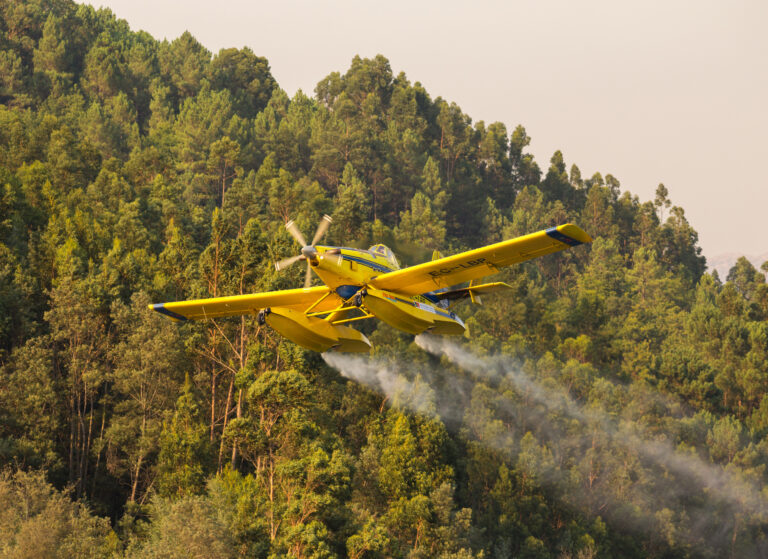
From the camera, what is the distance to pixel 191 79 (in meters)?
153

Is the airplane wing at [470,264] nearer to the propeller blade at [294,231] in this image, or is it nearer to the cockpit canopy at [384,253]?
the cockpit canopy at [384,253]

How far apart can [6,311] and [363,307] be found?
37.2 m

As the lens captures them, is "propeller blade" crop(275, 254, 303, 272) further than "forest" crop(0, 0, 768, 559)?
No

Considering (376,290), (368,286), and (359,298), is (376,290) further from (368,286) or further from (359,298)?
(359,298)

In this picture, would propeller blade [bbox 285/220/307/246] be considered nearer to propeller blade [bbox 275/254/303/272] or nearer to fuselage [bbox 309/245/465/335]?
propeller blade [bbox 275/254/303/272]

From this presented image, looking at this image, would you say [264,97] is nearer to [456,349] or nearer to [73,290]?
[456,349]

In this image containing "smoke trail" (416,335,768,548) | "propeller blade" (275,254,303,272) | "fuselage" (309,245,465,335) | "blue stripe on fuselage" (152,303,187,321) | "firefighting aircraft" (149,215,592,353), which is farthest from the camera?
"smoke trail" (416,335,768,548)

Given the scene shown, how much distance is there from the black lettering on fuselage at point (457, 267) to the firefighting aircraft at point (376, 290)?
0.09ft

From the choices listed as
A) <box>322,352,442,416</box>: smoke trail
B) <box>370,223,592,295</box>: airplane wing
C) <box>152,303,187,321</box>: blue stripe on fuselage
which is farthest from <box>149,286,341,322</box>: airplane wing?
<box>322,352,442,416</box>: smoke trail

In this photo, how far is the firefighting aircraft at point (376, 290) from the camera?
72.4 ft

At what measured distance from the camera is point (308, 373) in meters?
49.7

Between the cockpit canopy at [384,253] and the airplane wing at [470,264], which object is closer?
the airplane wing at [470,264]

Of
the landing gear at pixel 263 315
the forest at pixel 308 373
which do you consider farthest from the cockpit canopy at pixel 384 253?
the forest at pixel 308 373

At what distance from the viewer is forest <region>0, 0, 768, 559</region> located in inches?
1805
